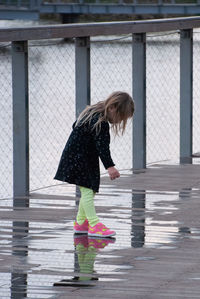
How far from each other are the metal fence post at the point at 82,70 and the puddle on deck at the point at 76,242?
979 millimetres

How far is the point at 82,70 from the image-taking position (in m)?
8.15

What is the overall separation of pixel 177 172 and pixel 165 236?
2.84 meters

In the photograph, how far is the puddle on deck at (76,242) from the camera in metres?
4.83

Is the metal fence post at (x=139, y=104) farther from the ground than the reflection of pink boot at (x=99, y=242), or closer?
farther from the ground

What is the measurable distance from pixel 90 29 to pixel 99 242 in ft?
9.31

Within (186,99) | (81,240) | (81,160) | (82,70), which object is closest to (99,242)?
(81,240)

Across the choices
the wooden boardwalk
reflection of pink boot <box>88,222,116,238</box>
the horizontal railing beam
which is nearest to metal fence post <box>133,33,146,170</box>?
the horizontal railing beam

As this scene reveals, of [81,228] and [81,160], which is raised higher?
[81,160]

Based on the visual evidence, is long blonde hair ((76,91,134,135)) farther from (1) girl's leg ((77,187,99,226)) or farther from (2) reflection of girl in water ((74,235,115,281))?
(2) reflection of girl in water ((74,235,115,281))

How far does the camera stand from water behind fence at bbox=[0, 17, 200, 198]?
15.2m

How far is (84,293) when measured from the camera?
15.0 feet

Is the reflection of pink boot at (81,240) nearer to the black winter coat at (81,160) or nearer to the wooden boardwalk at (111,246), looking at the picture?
the wooden boardwalk at (111,246)

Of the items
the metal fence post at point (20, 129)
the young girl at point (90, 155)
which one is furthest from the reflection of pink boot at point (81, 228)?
the metal fence post at point (20, 129)

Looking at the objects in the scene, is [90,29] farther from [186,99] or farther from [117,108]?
[117,108]
